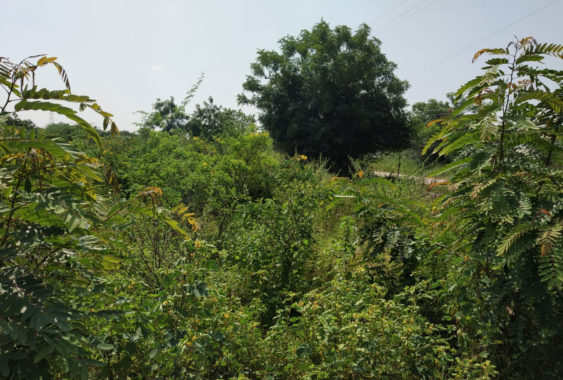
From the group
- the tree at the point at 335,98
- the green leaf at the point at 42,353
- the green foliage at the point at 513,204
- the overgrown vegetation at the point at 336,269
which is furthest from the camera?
the tree at the point at 335,98

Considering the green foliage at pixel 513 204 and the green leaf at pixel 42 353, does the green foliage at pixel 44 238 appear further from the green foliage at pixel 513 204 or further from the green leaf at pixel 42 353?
the green foliage at pixel 513 204

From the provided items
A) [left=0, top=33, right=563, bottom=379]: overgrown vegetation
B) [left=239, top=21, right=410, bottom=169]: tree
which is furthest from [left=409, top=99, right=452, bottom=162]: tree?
[left=0, top=33, right=563, bottom=379]: overgrown vegetation

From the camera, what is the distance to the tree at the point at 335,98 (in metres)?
18.3

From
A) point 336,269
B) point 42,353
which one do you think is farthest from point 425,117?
point 42,353

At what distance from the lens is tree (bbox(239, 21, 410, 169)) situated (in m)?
18.3

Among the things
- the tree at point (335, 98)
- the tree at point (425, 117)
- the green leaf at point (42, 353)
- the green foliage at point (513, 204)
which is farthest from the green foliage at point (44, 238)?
the tree at point (425, 117)

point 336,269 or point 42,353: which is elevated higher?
point 336,269

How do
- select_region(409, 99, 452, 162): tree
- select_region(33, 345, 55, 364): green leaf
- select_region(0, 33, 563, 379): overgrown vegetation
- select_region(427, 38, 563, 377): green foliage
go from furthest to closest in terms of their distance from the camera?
select_region(409, 99, 452, 162): tree → select_region(427, 38, 563, 377): green foliage → select_region(0, 33, 563, 379): overgrown vegetation → select_region(33, 345, 55, 364): green leaf

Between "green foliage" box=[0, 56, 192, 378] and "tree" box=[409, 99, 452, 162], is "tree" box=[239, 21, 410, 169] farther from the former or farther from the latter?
"green foliage" box=[0, 56, 192, 378]

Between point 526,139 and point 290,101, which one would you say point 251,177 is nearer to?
point 526,139

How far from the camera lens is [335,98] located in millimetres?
18703

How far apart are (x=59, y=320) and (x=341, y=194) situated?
6.98 feet

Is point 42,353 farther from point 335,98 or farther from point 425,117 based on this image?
point 425,117

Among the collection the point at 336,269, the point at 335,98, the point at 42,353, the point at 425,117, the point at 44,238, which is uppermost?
the point at 425,117
